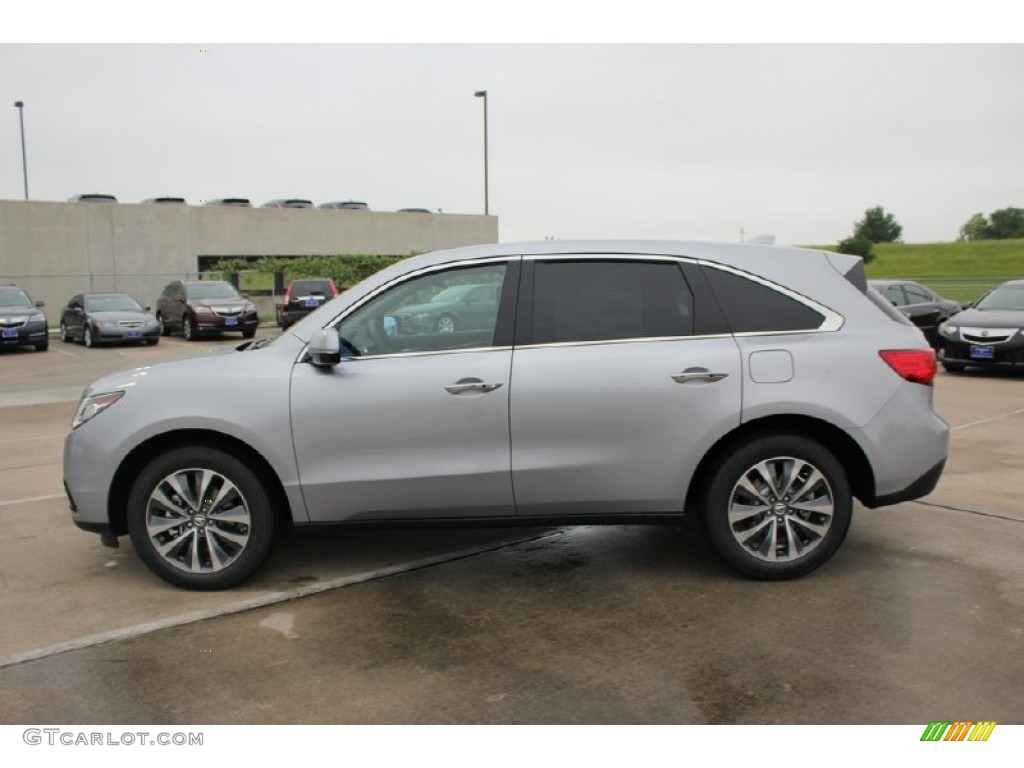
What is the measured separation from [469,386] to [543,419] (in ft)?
1.32

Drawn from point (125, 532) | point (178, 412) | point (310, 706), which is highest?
point (178, 412)

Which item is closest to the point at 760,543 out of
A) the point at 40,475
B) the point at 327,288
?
the point at 40,475

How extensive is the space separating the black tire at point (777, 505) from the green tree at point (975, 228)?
113452 mm

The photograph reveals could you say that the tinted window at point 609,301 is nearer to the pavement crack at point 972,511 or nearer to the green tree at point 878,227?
the pavement crack at point 972,511

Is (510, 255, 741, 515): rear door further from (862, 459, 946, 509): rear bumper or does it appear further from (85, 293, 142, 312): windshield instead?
(85, 293, 142, 312): windshield

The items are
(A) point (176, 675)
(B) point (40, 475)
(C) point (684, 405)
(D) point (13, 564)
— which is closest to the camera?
(A) point (176, 675)

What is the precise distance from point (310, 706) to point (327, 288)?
2512cm

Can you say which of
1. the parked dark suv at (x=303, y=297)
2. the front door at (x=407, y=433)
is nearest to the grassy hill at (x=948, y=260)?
the parked dark suv at (x=303, y=297)

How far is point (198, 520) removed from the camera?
186 inches

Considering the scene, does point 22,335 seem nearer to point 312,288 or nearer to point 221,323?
point 221,323

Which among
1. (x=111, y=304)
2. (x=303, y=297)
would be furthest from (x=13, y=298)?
(x=303, y=297)

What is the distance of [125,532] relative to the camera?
192 inches

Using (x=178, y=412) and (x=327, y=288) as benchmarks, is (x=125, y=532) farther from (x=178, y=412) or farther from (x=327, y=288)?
(x=327, y=288)

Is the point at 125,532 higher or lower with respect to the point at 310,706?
higher
